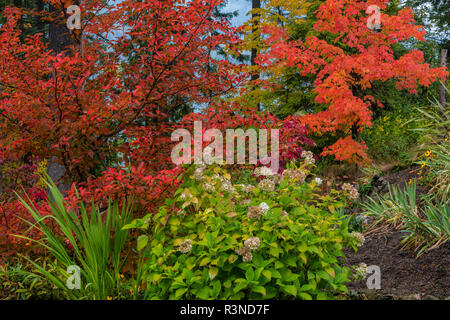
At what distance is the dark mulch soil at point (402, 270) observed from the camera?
3689 millimetres

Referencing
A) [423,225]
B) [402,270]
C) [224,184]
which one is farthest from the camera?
[423,225]

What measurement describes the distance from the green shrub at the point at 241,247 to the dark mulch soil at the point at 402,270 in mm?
846

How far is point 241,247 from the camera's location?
2.58 m

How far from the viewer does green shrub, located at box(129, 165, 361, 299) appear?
257cm

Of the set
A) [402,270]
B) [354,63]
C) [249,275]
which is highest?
[354,63]

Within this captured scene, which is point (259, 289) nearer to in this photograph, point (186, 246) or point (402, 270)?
point (186, 246)

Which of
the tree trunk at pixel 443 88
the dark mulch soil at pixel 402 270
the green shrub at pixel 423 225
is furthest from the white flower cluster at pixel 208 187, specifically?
the tree trunk at pixel 443 88

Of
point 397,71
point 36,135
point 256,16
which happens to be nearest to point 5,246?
point 36,135

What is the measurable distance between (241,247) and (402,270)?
2.67m

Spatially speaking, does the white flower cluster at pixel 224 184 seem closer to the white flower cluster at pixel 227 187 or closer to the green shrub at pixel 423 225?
the white flower cluster at pixel 227 187

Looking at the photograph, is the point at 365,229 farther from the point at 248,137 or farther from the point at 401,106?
the point at 401,106

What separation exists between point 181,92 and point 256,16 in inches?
386

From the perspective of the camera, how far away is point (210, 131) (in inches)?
160

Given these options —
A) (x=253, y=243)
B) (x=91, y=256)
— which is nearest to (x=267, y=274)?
(x=253, y=243)
